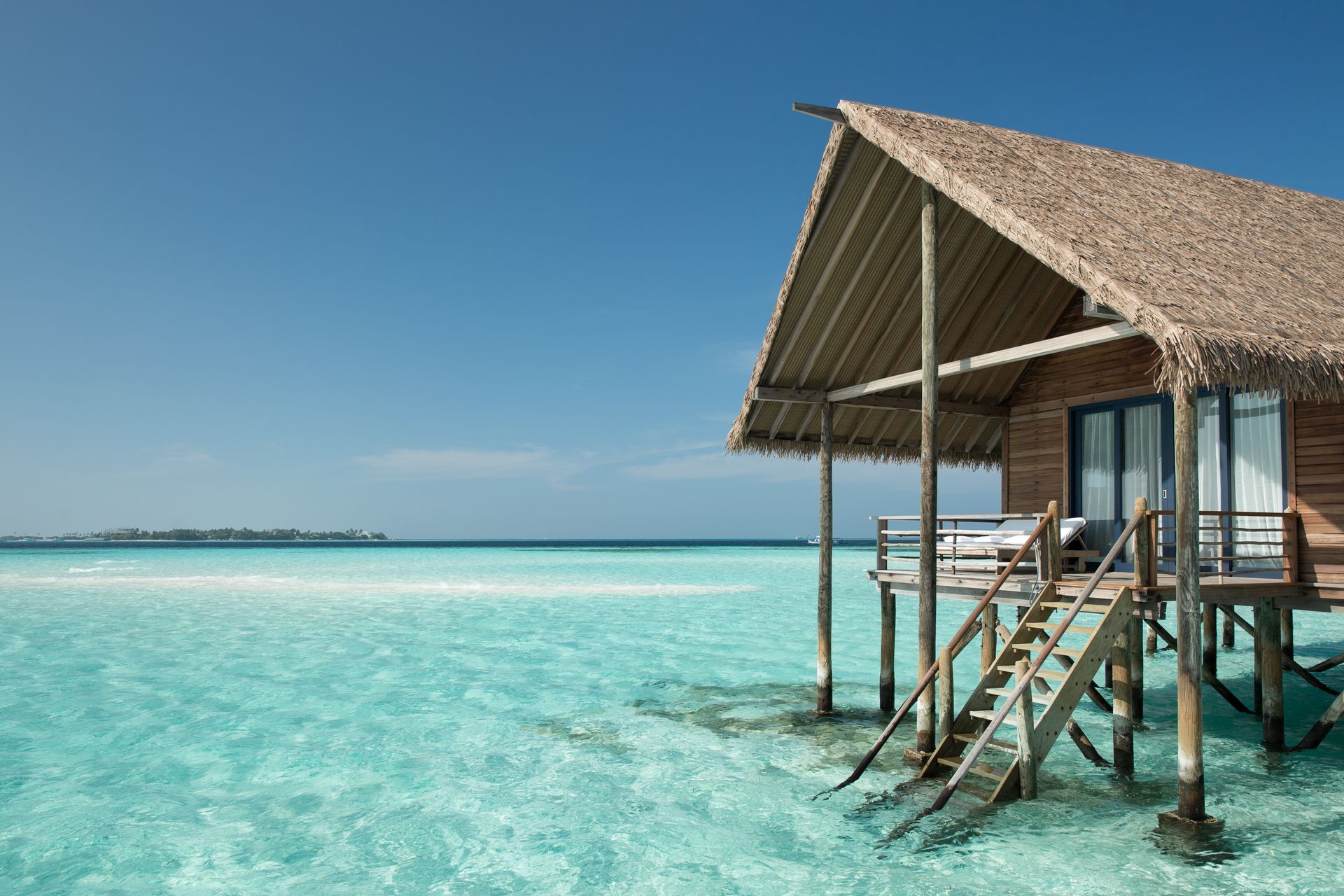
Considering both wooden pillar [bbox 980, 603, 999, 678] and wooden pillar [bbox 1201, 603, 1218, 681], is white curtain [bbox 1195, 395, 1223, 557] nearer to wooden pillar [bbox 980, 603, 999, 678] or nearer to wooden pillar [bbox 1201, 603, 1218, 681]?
wooden pillar [bbox 980, 603, 999, 678]

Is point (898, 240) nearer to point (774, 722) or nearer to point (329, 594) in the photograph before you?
point (774, 722)

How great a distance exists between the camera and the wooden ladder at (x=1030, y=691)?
7.22 metres

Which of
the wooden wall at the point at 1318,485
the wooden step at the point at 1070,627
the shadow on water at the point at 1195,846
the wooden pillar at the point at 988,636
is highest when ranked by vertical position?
the wooden wall at the point at 1318,485

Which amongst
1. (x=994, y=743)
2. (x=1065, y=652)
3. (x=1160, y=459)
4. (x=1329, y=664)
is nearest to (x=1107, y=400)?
(x=1160, y=459)

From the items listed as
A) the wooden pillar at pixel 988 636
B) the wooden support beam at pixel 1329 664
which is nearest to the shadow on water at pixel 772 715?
the wooden pillar at pixel 988 636

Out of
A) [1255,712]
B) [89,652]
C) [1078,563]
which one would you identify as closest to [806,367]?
[1078,563]

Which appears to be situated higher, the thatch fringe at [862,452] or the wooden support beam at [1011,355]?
the wooden support beam at [1011,355]

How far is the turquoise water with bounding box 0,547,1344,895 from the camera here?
21.9 feet

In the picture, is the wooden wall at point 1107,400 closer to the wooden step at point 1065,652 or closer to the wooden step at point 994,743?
the wooden step at point 1065,652

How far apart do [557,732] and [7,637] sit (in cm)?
1536

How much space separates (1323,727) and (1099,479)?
3.43m

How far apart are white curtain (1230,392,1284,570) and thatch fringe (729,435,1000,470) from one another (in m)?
3.46

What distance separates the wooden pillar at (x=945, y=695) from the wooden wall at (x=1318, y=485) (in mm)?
3622

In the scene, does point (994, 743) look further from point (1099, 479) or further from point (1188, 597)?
point (1099, 479)
